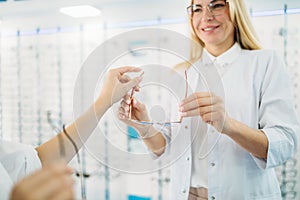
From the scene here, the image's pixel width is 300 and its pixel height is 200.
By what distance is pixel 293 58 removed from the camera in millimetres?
1611

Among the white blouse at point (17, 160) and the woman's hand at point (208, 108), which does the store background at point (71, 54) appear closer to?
the white blouse at point (17, 160)

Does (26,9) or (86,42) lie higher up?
(26,9)

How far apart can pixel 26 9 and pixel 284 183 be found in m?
1.74

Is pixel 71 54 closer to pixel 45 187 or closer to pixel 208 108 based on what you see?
pixel 208 108

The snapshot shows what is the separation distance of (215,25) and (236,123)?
0.36m

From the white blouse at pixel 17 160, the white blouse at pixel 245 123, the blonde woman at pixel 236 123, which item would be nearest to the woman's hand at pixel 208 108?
the blonde woman at pixel 236 123

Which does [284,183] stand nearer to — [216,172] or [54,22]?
[216,172]

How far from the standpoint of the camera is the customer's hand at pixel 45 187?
0.28 meters

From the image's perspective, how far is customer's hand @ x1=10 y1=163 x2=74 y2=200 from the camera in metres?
0.28

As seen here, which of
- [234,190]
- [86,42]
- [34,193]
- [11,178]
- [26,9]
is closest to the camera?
[34,193]

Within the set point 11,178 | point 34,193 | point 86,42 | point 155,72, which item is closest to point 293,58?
point 155,72

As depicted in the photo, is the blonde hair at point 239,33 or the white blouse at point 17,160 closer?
the white blouse at point 17,160

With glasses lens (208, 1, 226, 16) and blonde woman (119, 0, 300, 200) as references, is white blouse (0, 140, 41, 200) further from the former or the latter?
glasses lens (208, 1, 226, 16)

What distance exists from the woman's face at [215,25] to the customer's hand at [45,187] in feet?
2.78
